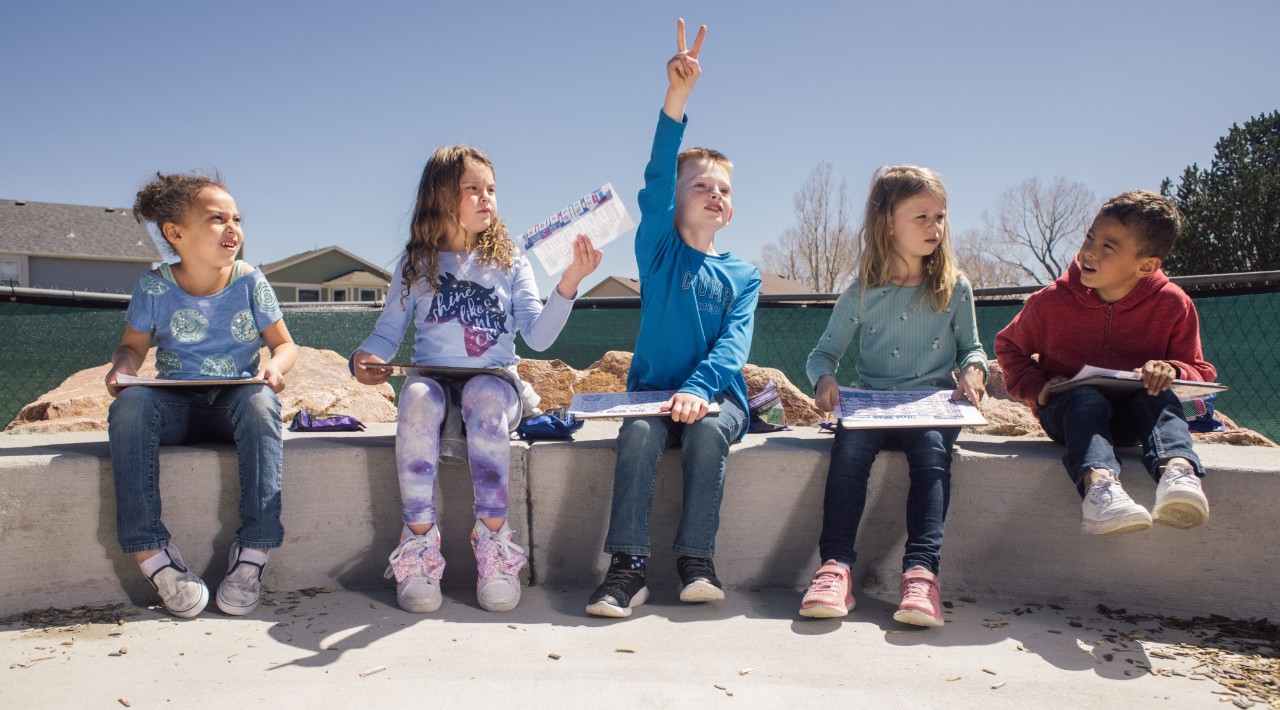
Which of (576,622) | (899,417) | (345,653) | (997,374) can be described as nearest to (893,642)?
(899,417)

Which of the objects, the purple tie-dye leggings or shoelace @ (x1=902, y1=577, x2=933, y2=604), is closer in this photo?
shoelace @ (x1=902, y1=577, x2=933, y2=604)

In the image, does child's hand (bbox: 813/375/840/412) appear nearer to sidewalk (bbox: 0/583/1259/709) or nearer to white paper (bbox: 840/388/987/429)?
white paper (bbox: 840/388/987/429)

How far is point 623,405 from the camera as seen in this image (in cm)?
271

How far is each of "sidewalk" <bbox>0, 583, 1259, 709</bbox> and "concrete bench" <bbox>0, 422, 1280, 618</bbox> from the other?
154 mm

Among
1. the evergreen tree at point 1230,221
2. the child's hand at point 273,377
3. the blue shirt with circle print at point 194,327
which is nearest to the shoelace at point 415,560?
the child's hand at point 273,377

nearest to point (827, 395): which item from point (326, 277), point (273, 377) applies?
point (273, 377)

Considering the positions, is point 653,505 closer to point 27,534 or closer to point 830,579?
point 830,579

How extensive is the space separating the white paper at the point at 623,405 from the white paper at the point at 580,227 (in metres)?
0.41

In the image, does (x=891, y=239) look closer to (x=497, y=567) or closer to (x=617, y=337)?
(x=497, y=567)

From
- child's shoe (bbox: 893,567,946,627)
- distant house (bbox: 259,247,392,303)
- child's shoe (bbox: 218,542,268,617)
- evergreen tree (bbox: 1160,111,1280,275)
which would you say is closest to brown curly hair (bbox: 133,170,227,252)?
child's shoe (bbox: 218,542,268,617)

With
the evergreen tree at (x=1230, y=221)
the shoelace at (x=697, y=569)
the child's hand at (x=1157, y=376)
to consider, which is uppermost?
the evergreen tree at (x=1230, y=221)

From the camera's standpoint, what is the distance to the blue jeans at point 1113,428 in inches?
97.6

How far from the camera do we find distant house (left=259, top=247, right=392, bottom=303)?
120ft

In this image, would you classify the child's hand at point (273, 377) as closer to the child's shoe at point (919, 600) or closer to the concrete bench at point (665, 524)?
the concrete bench at point (665, 524)
